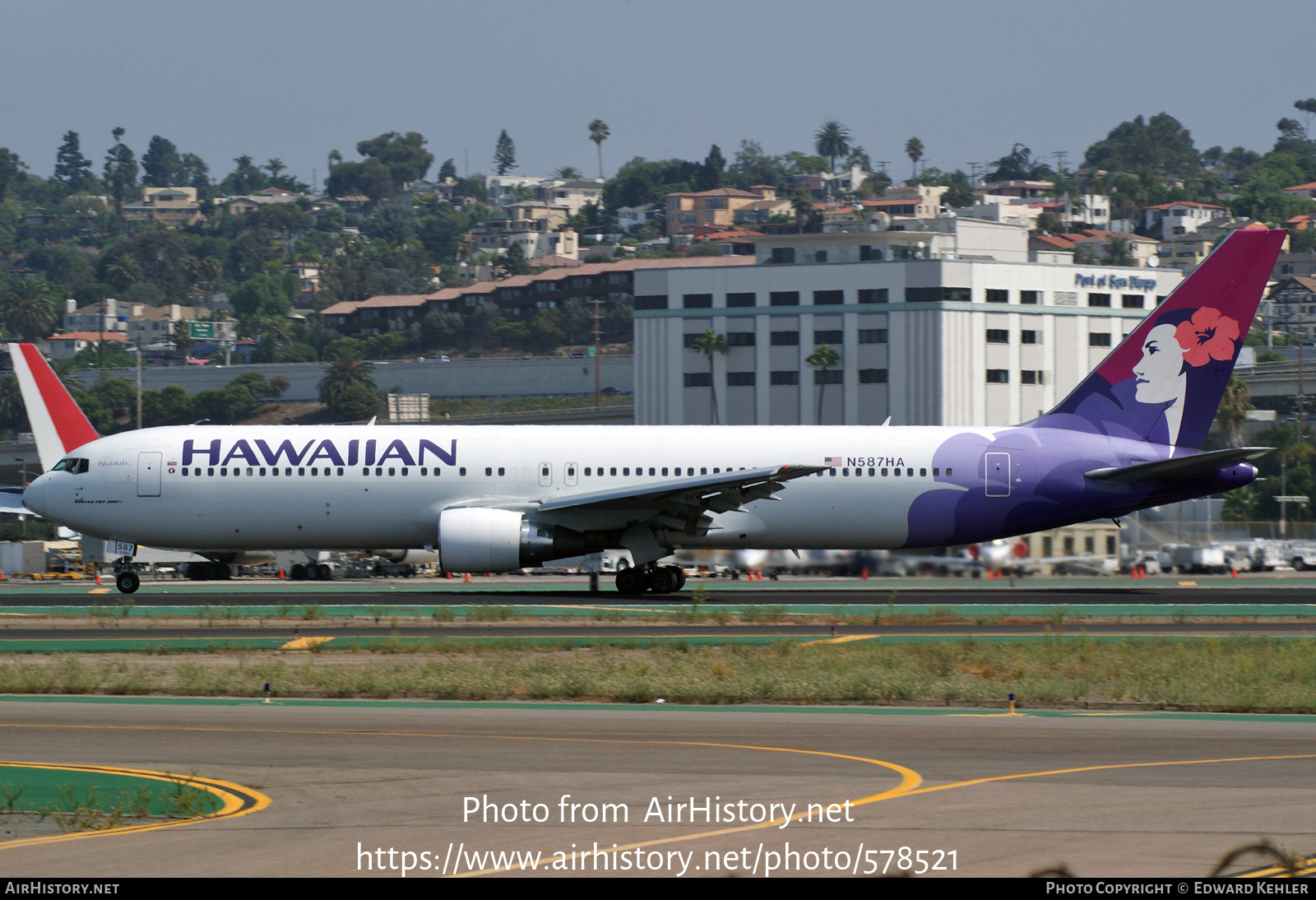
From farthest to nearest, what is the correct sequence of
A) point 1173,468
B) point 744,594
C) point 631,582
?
point 744,594, point 631,582, point 1173,468

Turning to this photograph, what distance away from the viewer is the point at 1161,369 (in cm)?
3753

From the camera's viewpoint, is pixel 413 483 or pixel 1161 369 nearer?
pixel 413 483

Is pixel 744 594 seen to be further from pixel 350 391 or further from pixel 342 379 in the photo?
pixel 342 379

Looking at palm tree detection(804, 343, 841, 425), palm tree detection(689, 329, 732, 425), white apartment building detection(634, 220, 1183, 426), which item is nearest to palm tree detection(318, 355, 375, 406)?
white apartment building detection(634, 220, 1183, 426)

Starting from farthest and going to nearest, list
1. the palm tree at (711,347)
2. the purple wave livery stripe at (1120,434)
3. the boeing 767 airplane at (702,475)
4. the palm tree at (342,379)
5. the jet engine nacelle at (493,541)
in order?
the palm tree at (342,379)
the palm tree at (711,347)
the purple wave livery stripe at (1120,434)
the boeing 767 airplane at (702,475)
the jet engine nacelle at (493,541)

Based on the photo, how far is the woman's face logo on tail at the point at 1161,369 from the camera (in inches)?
1474

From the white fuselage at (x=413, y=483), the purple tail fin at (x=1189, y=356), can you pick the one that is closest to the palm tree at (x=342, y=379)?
the white fuselage at (x=413, y=483)

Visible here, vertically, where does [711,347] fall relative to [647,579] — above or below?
above

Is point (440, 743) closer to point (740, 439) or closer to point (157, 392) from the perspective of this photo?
point (740, 439)

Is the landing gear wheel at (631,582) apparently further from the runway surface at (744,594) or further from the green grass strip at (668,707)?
the green grass strip at (668,707)

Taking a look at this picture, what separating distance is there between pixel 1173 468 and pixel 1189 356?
11.1 ft

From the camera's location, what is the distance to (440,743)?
1636cm

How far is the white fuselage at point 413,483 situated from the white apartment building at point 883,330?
234ft

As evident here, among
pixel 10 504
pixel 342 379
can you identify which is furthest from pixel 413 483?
pixel 342 379
